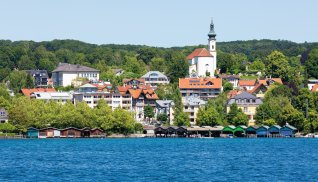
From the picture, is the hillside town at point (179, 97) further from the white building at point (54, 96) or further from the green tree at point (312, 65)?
the green tree at point (312, 65)

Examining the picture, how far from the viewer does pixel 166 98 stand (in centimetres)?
13138

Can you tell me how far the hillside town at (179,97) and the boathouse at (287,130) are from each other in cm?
12

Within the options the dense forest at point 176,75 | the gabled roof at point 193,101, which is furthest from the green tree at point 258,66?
the gabled roof at point 193,101

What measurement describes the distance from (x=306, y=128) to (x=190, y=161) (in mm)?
49982

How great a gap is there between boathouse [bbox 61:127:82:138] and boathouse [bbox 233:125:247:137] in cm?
1841

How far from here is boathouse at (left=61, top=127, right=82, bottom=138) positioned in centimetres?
10894

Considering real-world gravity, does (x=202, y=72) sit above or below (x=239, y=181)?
above

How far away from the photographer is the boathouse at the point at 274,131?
365ft

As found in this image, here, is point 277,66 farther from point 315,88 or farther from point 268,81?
point 315,88

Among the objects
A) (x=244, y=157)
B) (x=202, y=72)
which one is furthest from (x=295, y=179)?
(x=202, y=72)

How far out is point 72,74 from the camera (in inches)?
5861

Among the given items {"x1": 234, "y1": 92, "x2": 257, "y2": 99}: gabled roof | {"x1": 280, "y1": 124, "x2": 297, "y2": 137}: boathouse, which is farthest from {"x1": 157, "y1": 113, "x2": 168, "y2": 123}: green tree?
{"x1": 280, "y1": 124, "x2": 297, "y2": 137}: boathouse

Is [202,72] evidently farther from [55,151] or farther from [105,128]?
[55,151]

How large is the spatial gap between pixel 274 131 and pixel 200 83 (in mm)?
26423
